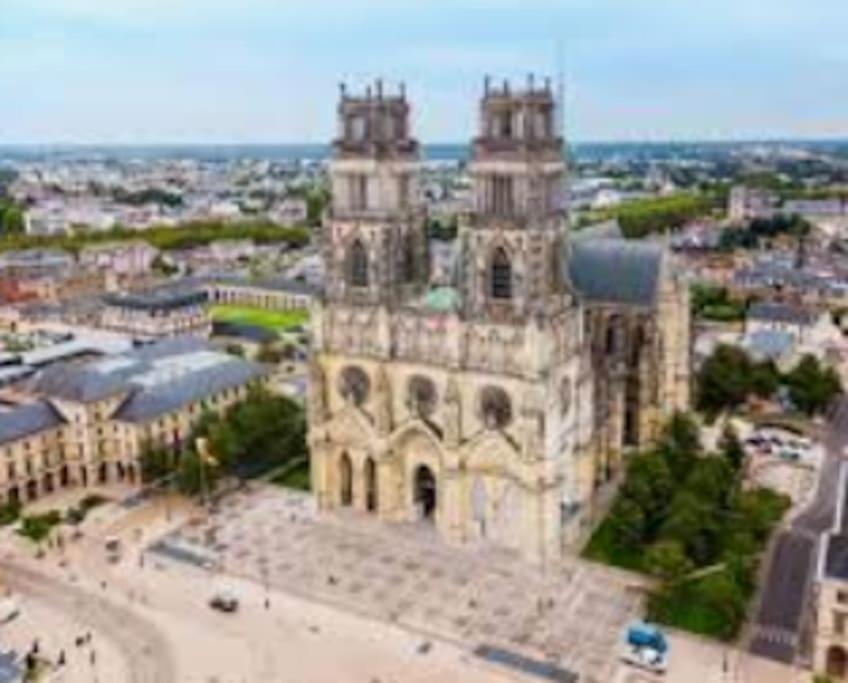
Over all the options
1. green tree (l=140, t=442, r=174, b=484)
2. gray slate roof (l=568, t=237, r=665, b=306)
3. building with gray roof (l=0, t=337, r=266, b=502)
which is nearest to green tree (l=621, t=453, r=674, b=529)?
gray slate roof (l=568, t=237, r=665, b=306)

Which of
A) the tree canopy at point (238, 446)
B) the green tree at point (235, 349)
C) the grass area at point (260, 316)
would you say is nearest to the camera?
the tree canopy at point (238, 446)

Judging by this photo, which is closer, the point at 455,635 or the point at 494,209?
the point at 455,635

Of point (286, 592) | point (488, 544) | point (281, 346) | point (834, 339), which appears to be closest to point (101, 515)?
point (286, 592)

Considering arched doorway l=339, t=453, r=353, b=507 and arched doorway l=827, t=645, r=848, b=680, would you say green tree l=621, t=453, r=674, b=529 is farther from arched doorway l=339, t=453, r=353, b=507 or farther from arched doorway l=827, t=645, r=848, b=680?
arched doorway l=339, t=453, r=353, b=507

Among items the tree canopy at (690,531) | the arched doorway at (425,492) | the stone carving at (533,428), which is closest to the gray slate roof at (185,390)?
the arched doorway at (425,492)

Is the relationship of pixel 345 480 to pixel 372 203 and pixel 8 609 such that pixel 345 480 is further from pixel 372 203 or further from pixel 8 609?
pixel 8 609

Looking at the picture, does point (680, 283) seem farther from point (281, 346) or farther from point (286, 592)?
point (281, 346)

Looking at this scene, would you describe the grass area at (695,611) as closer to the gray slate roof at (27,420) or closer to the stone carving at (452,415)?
the stone carving at (452,415)
